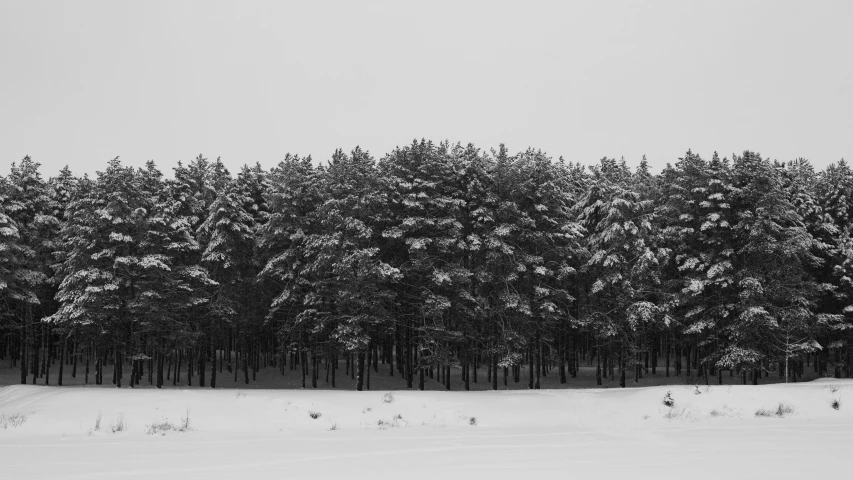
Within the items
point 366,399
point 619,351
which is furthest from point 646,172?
point 366,399

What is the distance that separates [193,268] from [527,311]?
20176mm

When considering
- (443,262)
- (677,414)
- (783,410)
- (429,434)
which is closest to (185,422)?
(429,434)

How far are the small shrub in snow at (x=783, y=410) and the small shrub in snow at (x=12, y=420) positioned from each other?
95.2ft

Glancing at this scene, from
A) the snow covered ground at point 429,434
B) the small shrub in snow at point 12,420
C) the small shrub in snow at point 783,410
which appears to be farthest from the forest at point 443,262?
the small shrub in snow at point 12,420

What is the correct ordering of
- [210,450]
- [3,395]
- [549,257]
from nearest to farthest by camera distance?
[210,450] < [3,395] < [549,257]

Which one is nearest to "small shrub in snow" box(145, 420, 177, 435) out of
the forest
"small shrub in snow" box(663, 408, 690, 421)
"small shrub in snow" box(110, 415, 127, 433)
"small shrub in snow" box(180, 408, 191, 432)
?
"small shrub in snow" box(180, 408, 191, 432)

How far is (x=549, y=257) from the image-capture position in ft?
117

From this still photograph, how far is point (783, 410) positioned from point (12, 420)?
97.9ft

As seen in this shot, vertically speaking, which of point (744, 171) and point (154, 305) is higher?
point (744, 171)

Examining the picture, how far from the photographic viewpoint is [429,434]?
19.4m

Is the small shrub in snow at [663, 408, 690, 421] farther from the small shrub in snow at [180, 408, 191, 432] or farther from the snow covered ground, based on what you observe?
the small shrub in snow at [180, 408, 191, 432]

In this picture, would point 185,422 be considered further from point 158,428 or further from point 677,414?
point 677,414

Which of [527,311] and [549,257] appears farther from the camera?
[549,257]

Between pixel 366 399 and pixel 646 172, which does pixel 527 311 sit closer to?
pixel 366 399
